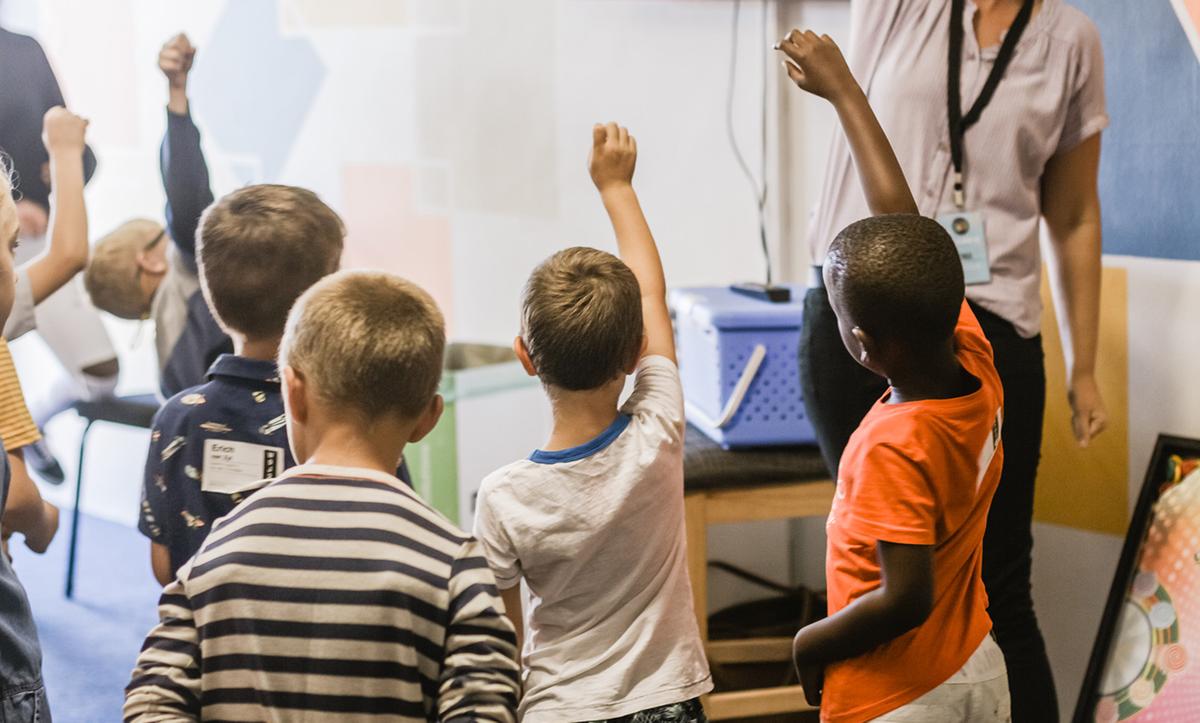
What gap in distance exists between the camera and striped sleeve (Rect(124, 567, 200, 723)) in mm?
1003

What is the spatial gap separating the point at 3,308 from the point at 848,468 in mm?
908

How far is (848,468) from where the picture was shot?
1229 millimetres

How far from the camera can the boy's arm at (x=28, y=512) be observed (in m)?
1.44

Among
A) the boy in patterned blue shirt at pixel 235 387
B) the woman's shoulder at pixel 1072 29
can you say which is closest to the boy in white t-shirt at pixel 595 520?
the boy in patterned blue shirt at pixel 235 387

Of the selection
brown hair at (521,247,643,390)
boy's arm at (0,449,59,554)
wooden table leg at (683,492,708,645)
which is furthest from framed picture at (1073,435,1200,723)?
boy's arm at (0,449,59,554)

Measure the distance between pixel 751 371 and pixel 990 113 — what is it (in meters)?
0.67

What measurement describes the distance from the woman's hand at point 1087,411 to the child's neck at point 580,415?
0.89 m

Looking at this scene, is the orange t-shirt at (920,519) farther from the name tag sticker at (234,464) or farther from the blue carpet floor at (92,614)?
the blue carpet floor at (92,614)

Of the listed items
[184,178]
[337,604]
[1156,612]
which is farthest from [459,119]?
[337,604]

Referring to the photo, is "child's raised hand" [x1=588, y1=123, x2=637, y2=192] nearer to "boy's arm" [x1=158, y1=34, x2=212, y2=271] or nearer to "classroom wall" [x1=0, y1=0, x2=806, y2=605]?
"boy's arm" [x1=158, y1=34, x2=212, y2=271]

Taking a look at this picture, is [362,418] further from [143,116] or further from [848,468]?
[143,116]

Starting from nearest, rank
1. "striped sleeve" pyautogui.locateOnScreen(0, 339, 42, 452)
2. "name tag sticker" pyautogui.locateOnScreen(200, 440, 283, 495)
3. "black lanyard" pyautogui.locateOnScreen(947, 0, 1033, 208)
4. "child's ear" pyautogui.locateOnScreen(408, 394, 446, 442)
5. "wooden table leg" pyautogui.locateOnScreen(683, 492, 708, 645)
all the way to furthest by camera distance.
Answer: "child's ear" pyautogui.locateOnScreen(408, 394, 446, 442) < "name tag sticker" pyautogui.locateOnScreen(200, 440, 283, 495) < "black lanyard" pyautogui.locateOnScreen(947, 0, 1033, 208) < "striped sleeve" pyautogui.locateOnScreen(0, 339, 42, 452) < "wooden table leg" pyautogui.locateOnScreen(683, 492, 708, 645)

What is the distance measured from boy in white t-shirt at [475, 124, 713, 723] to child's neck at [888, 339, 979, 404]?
249 mm

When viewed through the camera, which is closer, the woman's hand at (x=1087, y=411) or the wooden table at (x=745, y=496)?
the woman's hand at (x=1087, y=411)
